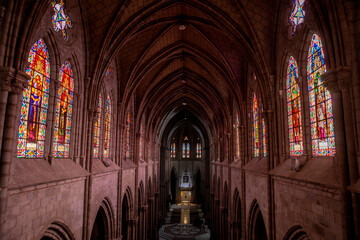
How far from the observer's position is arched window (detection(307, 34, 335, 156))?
7.88 meters

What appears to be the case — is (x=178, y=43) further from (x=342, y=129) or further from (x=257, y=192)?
(x=342, y=129)

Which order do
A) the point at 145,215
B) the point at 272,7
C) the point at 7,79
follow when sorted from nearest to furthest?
the point at 7,79 < the point at 272,7 < the point at 145,215

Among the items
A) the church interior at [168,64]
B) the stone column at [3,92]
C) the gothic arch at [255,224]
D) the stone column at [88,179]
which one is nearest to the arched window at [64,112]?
the church interior at [168,64]

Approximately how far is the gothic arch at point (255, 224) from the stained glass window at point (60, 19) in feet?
41.6

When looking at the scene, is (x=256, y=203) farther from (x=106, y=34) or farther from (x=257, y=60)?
(x=106, y=34)

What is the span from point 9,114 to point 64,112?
12.7 ft

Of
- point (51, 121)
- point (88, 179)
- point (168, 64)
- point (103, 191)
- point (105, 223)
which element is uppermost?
point (168, 64)

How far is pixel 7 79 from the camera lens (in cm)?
676

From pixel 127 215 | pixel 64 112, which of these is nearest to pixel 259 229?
pixel 127 215

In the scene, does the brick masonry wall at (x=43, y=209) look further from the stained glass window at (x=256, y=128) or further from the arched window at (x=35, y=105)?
the stained glass window at (x=256, y=128)

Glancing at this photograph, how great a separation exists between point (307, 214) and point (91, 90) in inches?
405

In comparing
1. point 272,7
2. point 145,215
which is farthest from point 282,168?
point 145,215

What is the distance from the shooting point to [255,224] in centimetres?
1486

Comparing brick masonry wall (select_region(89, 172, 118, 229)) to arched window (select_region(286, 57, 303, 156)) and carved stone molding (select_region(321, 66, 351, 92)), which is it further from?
carved stone molding (select_region(321, 66, 351, 92))
